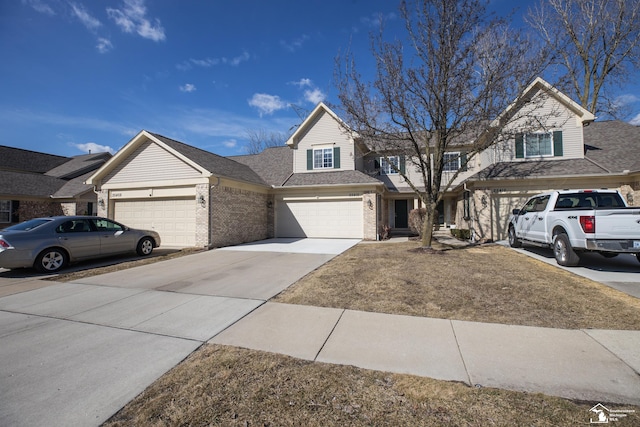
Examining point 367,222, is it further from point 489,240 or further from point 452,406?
point 452,406

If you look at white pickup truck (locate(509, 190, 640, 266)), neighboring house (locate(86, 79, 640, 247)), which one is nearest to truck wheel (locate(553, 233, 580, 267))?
white pickup truck (locate(509, 190, 640, 266))

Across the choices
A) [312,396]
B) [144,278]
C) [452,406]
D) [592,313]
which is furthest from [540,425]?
[144,278]

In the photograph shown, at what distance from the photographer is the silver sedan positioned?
7.40 m

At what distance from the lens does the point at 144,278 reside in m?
7.19

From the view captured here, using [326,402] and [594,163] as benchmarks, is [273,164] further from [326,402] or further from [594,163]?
[326,402]

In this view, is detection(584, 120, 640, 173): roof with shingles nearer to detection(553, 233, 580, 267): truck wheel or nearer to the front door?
detection(553, 233, 580, 267): truck wheel

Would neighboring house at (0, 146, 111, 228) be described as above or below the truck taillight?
above

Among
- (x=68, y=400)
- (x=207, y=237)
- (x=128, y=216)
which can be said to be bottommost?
(x=68, y=400)

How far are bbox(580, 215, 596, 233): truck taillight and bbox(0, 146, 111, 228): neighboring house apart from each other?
23.6 m

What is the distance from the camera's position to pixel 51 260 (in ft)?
26.4

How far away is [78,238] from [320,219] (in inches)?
434

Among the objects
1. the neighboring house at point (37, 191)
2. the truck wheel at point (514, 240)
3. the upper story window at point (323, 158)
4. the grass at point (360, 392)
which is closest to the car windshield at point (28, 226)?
the grass at point (360, 392)

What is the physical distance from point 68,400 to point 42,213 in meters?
24.7

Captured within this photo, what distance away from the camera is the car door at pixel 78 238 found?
330 inches
